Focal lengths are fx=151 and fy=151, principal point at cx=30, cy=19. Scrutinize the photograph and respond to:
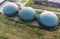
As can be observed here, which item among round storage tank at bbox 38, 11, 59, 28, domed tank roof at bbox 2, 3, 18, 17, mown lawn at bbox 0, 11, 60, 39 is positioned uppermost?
domed tank roof at bbox 2, 3, 18, 17

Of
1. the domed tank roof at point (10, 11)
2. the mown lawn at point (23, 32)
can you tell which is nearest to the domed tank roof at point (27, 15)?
the mown lawn at point (23, 32)

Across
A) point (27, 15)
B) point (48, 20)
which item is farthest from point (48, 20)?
point (27, 15)

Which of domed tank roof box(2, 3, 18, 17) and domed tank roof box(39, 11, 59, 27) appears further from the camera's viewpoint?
domed tank roof box(2, 3, 18, 17)

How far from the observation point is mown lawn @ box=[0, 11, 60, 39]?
12.6 m

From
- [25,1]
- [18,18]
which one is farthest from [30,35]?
[25,1]

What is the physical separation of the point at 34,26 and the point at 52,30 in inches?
70.1

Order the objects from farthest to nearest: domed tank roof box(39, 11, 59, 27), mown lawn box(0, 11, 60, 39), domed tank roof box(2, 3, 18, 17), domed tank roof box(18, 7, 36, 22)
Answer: domed tank roof box(2, 3, 18, 17) < domed tank roof box(18, 7, 36, 22) < domed tank roof box(39, 11, 59, 27) < mown lawn box(0, 11, 60, 39)

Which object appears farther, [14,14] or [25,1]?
[25,1]

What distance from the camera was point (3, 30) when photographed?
43.1 feet

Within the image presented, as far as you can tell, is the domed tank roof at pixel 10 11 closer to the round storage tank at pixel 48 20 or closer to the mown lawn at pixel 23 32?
the mown lawn at pixel 23 32

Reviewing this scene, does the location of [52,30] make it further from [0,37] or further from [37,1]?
[37,1]

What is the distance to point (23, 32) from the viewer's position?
523 inches

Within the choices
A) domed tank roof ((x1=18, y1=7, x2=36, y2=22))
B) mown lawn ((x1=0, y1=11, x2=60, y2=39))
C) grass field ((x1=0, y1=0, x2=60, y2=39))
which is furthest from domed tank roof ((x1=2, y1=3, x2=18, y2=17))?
mown lawn ((x1=0, y1=11, x2=60, y2=39))

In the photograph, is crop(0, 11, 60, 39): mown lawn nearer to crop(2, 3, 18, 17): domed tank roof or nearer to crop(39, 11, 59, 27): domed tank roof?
crop(39, 11, 59, 27): domed tank roof
